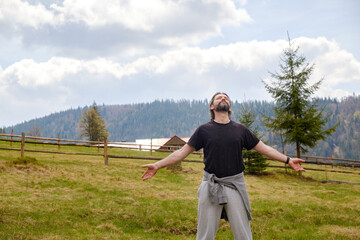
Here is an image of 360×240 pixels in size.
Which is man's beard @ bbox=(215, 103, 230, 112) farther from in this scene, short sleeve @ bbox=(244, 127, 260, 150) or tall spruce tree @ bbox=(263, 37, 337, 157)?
tall spruce tree @ bbox=(263, 37, 337, 157)

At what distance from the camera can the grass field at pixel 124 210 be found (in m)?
7.32

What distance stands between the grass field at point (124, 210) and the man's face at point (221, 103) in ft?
12.9

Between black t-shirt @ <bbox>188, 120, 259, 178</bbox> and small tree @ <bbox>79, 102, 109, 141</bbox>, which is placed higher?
small tree @ <bbox>79, 102, 109, 141</bbox>

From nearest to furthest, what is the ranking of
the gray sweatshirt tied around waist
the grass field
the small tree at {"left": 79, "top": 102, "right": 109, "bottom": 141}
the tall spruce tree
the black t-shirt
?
the gray sweatshirt tied around waist < the black t-shirt < the grass field < the tall spruce tree < the small tree at {"left": 79, "top": 102, "right": 109, "bottom": 141}

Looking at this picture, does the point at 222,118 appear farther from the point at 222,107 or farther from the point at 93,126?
the point at 93,126

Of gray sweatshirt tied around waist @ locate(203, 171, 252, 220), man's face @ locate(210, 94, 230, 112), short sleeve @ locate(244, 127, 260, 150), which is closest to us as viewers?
gray sweatshirt tied around waist @ locate(203, 171, 252, 220)

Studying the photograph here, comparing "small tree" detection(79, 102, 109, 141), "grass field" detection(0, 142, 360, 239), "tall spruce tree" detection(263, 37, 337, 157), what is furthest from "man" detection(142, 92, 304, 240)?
"small tree" detection(79, 102, 109, 141)

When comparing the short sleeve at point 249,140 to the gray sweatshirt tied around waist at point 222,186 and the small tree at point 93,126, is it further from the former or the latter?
the small tree at point 93,126

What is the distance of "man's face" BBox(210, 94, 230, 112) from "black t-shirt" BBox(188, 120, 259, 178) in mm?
180

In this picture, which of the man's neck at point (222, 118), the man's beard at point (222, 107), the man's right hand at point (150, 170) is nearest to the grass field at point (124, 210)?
the man's right hand at point (150, 170)

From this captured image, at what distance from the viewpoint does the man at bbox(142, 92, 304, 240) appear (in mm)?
3900

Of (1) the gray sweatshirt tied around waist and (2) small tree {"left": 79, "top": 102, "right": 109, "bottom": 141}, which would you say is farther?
(2) small tree {"left": 79, "top": 102, "right": 109, "bottom": 141}

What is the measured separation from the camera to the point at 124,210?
907 cm

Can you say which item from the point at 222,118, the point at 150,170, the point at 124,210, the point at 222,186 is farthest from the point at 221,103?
the point at 124,210
